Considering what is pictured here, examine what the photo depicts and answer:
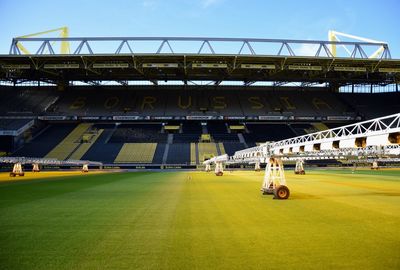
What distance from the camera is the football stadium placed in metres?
6.86

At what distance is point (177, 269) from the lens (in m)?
5.46

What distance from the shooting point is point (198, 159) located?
59406 millimetres

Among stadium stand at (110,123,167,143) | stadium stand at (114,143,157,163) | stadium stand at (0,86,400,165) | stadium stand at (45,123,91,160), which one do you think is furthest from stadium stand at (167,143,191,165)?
stadium stand at (45,123,91,160)

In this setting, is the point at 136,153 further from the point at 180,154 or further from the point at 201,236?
the point at 201,236

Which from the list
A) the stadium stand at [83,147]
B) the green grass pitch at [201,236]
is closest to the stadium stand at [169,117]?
the stadium stand at [83,147]

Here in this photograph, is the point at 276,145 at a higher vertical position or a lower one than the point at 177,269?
higher


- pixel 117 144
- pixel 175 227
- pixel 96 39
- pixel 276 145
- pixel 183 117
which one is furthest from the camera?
pixel 183 117

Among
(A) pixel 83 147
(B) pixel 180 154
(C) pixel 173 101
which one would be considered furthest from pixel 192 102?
(A) pixel 83 147

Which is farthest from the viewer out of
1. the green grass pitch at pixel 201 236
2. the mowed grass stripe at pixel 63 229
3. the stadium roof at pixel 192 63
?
the stadium roof at pixel 192 63

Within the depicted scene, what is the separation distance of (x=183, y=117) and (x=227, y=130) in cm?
930

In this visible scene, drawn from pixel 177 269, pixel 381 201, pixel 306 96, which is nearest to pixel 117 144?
pixel 306 96

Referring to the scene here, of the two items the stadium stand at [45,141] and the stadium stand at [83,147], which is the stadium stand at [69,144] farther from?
the stadium stand at [45,141]

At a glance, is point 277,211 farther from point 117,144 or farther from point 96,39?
point 117,144

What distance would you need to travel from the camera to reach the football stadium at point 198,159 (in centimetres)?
686
